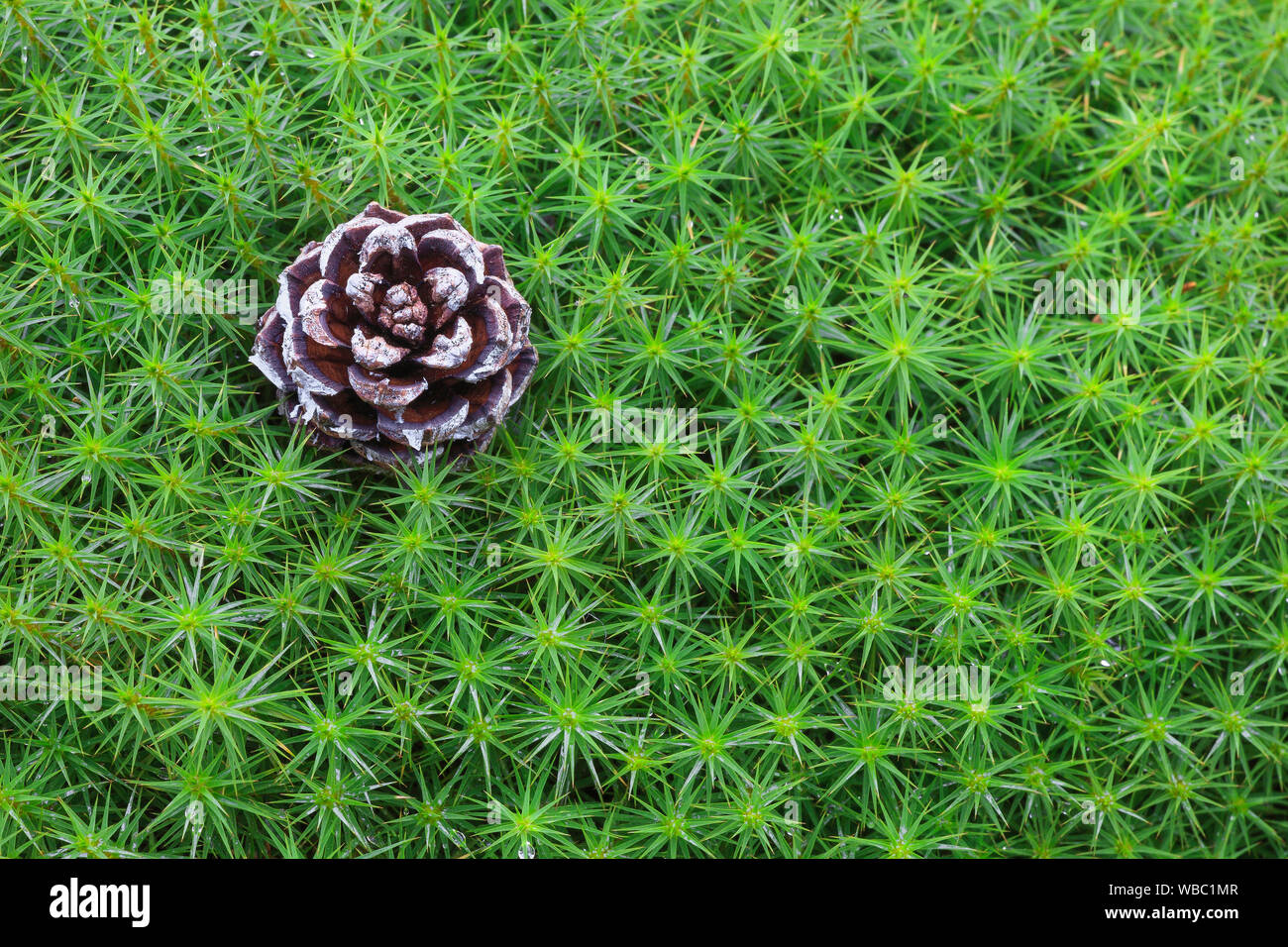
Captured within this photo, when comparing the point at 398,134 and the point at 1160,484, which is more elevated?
the point at 398,134

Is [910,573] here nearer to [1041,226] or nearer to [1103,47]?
[1041,226]

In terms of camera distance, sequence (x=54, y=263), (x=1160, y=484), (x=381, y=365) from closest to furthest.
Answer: (x=381, y=365) → (x=54, y=263) → (x=1160, y=484)

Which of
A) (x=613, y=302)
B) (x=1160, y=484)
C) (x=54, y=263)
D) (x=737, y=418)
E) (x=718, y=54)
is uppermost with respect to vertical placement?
(x=718, y=54)

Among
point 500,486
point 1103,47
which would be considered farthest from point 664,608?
point 1103,47

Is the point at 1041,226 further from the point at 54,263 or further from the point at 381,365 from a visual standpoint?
the point at 54,263

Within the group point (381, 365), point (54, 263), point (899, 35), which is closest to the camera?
point (381, 365)

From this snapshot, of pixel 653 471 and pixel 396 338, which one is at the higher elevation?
pixel 396 338

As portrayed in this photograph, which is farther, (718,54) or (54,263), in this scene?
(718,54)
